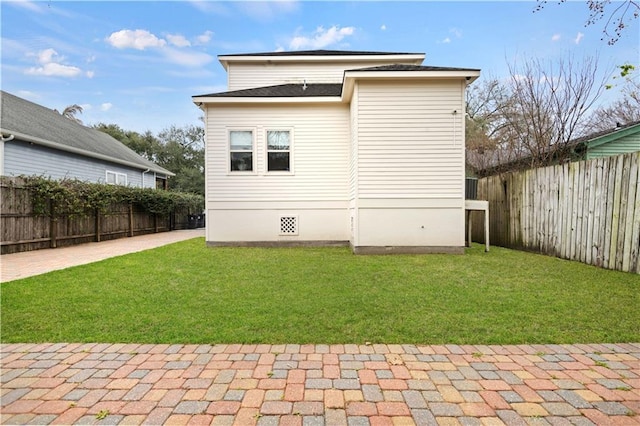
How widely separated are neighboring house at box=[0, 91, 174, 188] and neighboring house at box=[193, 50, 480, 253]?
7.61 metres

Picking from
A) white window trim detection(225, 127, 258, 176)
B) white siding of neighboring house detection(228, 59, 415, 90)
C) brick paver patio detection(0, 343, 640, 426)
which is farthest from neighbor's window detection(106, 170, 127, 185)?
brick paver patio detection(0, 343, 640, 426)

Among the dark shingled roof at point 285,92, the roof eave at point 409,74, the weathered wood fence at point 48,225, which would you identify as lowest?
the weathered wood fence at point 48,225

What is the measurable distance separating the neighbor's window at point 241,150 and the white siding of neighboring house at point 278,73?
4.03m

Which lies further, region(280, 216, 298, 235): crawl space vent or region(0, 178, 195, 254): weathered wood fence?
region(280, 216, 298, 235): crawl space vent

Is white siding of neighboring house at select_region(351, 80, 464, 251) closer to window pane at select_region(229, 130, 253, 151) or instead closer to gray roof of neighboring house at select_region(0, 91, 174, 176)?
window pane at select_region(229, 130, 253, 151)

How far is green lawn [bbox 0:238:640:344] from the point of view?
3180 millimetres

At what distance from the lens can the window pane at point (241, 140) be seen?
976 centimetres

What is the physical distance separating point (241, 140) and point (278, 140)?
113cm

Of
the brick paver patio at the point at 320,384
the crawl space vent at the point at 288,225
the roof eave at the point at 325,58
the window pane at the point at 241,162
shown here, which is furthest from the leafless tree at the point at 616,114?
the brick paver patio at the point at 320,384

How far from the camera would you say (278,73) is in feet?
42.1

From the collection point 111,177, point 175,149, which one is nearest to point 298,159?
point 111,177

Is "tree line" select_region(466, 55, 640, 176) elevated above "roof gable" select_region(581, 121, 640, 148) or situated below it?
above

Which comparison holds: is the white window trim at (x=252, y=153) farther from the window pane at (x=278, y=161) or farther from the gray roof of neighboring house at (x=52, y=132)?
the gray roof of neighboring house at (x=52, y=132)

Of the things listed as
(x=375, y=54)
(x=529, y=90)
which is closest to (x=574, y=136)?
(x=529, y=90)
